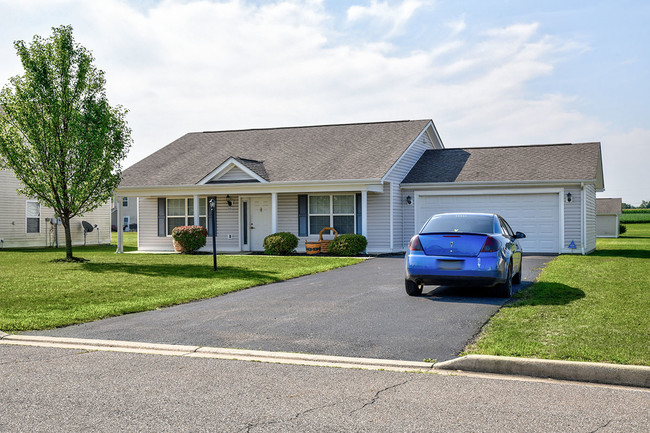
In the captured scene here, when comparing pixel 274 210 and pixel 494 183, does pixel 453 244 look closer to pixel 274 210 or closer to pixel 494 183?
pixel 494 183

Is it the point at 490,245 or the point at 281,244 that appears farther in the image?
the point at 281,244

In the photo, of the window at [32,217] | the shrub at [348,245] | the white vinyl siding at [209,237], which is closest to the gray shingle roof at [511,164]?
the shrub at [348,245]

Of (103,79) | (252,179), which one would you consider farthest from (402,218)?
(103,79)

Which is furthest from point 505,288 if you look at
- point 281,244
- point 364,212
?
point 281,244

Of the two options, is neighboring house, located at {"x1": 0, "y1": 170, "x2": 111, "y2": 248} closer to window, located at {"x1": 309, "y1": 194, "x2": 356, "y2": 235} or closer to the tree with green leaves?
the tree with green leaves

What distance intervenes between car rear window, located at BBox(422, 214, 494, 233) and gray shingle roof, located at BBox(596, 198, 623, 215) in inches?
1724

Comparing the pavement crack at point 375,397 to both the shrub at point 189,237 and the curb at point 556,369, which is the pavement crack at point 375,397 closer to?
the curb at point 556,369

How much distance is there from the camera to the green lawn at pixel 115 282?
1001cm

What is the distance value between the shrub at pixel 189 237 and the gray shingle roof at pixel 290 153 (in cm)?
206

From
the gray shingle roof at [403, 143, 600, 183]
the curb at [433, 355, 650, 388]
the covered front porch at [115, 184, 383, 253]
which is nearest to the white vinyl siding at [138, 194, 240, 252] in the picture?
the covered front porch at [115, 184, 383, 253]

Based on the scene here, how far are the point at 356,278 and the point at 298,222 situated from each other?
1039 cm

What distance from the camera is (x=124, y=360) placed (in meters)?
6.69

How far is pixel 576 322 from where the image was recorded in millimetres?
8008

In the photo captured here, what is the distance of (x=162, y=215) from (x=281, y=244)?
22.2ft
